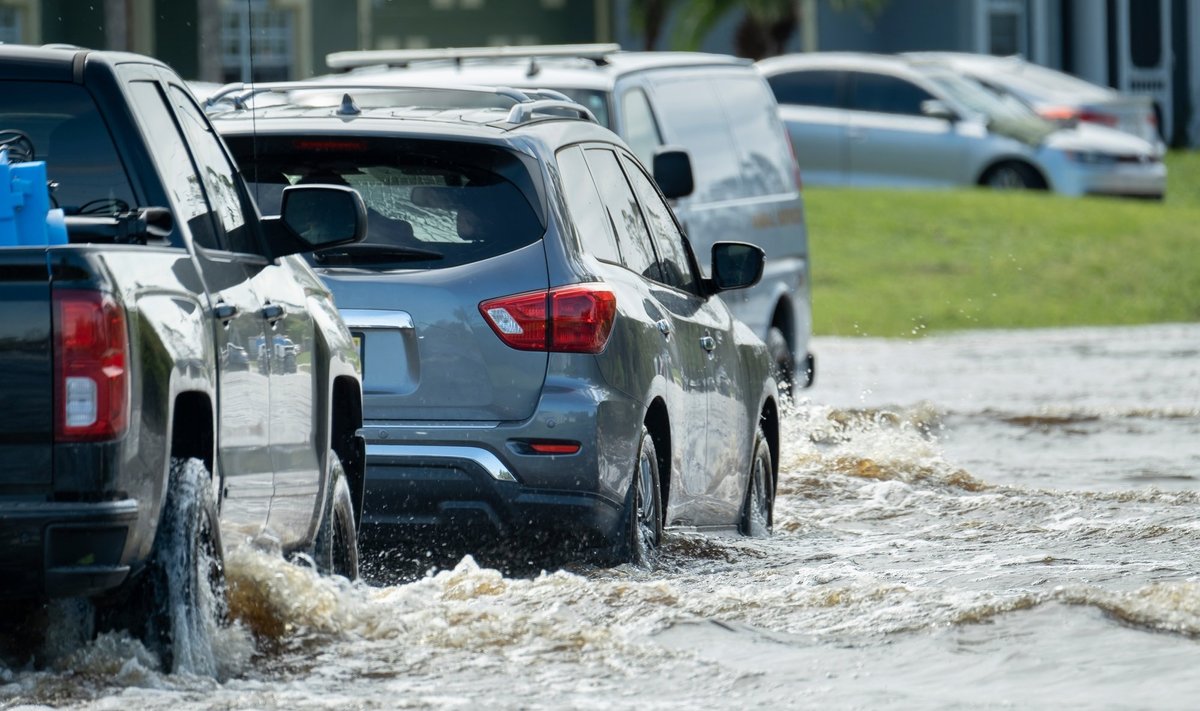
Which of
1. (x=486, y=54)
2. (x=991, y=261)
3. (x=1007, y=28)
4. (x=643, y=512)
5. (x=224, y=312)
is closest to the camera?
(x=224, y=312)

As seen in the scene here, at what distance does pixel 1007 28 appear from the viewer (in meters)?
44.4

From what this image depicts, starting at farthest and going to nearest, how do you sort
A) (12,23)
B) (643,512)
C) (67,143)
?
1. (12,23)
2. (643,512)
3. (67,143)

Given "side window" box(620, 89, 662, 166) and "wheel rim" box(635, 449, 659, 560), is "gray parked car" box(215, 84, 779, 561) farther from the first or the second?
"side window" box(620, 89, 662, 166)

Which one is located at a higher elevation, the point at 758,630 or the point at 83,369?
the point at 83,369

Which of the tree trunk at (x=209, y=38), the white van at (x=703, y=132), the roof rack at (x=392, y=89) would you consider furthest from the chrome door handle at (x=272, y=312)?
the tree trunk at (x=209, y=38)

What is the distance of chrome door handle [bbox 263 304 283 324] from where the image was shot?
626cm

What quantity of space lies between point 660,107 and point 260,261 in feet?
22.0

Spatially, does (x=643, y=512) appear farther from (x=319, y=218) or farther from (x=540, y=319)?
(x=319, y=218)

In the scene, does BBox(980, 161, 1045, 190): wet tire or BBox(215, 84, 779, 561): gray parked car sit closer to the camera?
BBox(215, 84, 779, 561): gray parked car

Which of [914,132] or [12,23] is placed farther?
[12,23]

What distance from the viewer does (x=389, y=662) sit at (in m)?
6.00

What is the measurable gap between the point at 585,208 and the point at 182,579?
2.88m

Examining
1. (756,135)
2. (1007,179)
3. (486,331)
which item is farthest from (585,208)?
(1007,179)

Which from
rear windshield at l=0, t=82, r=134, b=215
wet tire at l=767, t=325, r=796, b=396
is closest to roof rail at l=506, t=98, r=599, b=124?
rear windshield at l=0, t=82, r=134, b=215
